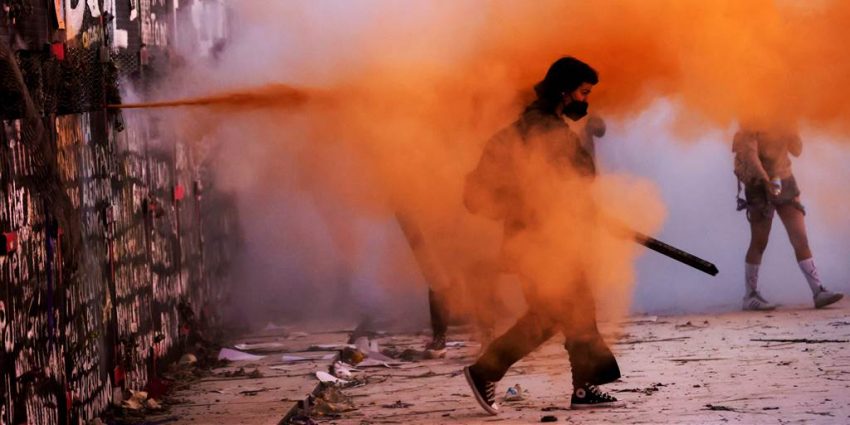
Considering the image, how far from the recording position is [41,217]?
25.9 feet

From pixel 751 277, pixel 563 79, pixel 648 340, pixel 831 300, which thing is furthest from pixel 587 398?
pixel 751 277

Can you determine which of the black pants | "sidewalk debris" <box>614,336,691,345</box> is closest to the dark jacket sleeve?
the black pants

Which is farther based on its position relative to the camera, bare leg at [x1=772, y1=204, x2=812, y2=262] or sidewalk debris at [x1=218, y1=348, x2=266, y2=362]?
bare leg at [x1=772, y1=204, x2=812, y2=262]

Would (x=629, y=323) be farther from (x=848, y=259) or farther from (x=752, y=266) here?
(x=848, y=259)

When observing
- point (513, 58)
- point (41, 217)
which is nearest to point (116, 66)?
point (41, 217)

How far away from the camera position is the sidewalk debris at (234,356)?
40.9ft

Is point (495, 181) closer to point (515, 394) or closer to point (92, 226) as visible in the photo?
point (515, 394)

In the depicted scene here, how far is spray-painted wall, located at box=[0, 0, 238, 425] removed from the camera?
748 centimetres


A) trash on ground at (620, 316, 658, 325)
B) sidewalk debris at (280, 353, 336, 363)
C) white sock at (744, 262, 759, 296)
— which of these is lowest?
sidewalk debris at (280, 353, 336, 363)

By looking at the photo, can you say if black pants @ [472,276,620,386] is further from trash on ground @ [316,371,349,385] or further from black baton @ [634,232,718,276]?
trash on ground @ [316,371,349,385]

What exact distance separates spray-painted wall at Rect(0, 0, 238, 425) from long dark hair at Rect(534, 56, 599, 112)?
271 cm

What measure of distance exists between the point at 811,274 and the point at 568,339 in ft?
18.0

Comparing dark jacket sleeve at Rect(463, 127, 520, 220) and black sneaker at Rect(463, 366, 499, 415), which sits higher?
dark jacket sleeve at Rect(463, 127, 520, 220)

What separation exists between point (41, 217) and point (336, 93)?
4299 mm
